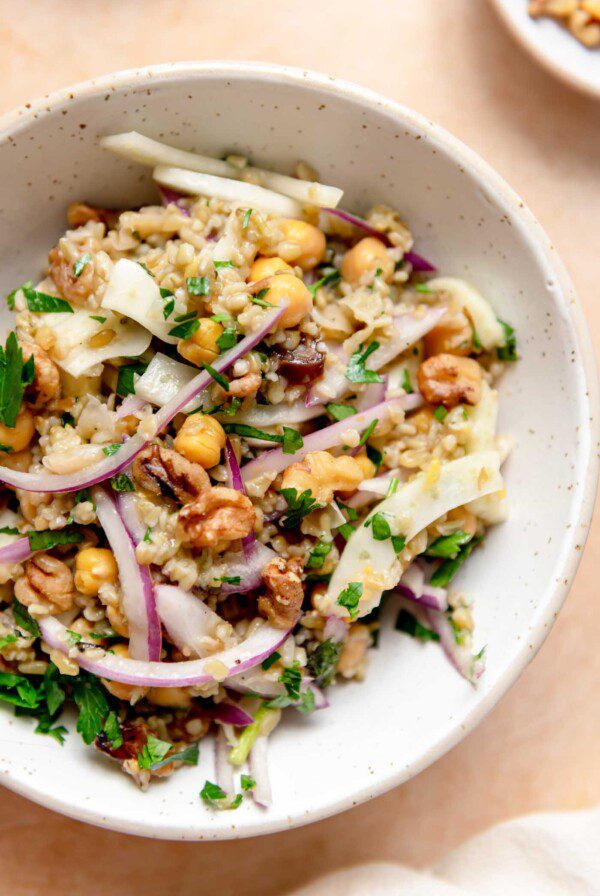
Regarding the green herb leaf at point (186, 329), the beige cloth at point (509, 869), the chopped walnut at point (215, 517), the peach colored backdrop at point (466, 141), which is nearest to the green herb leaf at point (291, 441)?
the chopped walnut at point (215, 517)

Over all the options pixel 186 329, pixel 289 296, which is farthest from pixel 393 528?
pixel 186 329

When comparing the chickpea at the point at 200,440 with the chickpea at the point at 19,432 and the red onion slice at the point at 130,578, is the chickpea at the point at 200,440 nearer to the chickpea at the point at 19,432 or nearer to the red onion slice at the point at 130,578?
the red onion slice at the point at 130,578

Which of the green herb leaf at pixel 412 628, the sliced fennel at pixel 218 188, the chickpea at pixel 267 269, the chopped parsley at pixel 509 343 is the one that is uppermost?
A: the sliced fennel at pixel 218 188

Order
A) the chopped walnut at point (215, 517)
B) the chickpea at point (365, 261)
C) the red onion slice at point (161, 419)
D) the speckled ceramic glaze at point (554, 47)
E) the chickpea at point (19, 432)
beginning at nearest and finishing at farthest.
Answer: the chopped walnut at point (215, 517) → the red onion slice at point (161, 419) → the chickpea at point (19, 432) → the chickpea at point (365, 261) → the speckled ceramic glaze at point (554, 47)

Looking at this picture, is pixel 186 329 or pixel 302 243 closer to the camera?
pixel 186 329

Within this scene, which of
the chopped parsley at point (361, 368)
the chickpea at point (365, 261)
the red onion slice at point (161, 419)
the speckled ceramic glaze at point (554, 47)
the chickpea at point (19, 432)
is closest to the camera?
the red onion slice at point (161, 419)

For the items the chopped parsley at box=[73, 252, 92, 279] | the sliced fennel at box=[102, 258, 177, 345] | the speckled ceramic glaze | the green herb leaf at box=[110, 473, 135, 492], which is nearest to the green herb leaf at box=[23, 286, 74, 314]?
the chopped parsley at box=[73, 252, 92, 279]

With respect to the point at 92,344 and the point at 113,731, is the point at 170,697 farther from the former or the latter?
the point at 92,344

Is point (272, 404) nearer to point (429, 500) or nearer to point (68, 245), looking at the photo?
point (429, 500)
